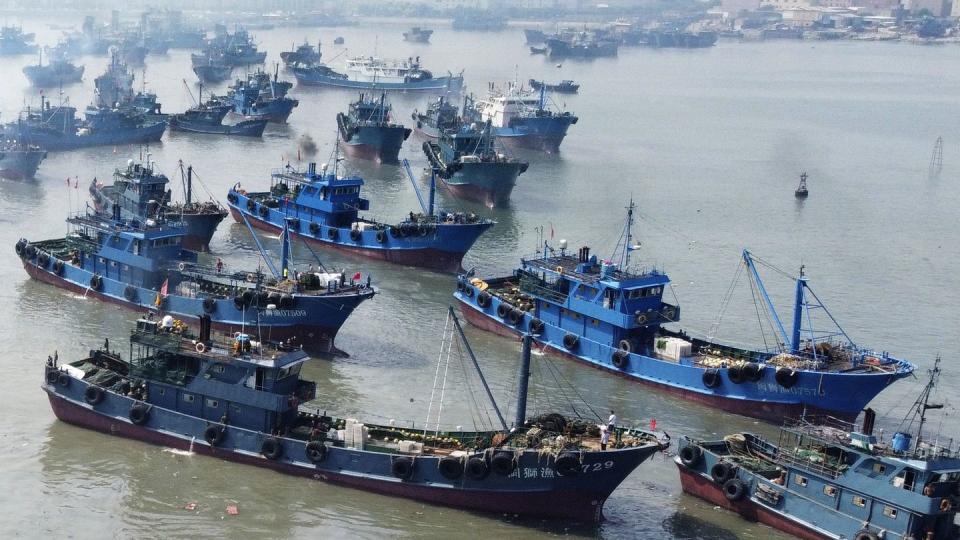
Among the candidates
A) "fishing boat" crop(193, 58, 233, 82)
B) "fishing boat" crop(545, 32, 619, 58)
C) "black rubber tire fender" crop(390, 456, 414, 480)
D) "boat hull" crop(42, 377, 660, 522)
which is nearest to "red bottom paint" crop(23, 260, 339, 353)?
"boat hull" crop(42, 377, 660, 522)

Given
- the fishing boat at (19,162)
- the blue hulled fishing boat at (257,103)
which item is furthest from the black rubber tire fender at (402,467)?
the blue hulled fishing boat at (257,103)

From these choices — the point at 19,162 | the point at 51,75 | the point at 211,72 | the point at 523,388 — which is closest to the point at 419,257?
the point at 523,388

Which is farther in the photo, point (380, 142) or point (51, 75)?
point (51, 75)

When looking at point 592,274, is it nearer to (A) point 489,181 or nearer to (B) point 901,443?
(B) point 901,443

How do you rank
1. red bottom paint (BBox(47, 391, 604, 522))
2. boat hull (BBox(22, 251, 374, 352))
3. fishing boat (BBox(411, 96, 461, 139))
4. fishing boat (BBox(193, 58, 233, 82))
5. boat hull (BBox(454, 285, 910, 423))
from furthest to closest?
Result: 1. fishing boat (BBox(193, 58, 233, 82))
2. fishing boat (BBox(411, 96, 461, 139))
3. boat hull (BBox(22, 251, 374, 352))
4. boat hull (BBox(454, 285, 910, 423))
5. red bottom paint (BBox(47, 391, 604, 522))

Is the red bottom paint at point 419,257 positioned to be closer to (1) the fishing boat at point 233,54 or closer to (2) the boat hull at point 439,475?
(2) the boat hull at point 439,475

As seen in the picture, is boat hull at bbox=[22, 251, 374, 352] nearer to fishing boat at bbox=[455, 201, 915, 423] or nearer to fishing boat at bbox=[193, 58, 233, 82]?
fishing boat at bbox=[455, 201, 915, 423]

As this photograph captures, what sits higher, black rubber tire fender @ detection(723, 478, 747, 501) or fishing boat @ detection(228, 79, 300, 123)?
fishing boat @ detection(228, 79, 300, 123)

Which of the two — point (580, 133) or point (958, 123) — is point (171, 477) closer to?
point (580, 133)
